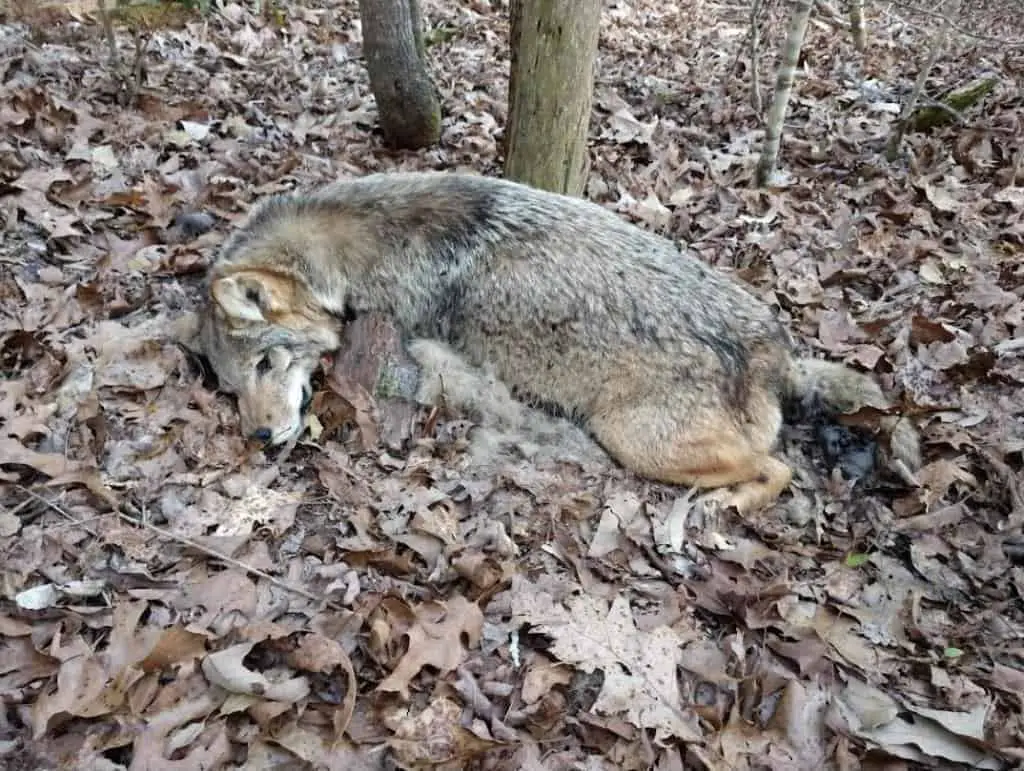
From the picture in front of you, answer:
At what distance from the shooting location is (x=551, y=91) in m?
5.88

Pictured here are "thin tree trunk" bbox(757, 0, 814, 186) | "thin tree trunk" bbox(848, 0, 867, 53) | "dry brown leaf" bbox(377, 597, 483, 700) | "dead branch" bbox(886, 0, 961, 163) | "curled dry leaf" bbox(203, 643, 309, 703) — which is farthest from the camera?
"thin tree trunk" bbox(848, 0, 867, 53)

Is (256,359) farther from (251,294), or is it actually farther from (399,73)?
(399,73)

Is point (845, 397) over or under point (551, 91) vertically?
under

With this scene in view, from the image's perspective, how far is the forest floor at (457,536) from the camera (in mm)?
3289

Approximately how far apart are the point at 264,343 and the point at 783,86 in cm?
527

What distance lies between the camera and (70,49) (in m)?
8.44

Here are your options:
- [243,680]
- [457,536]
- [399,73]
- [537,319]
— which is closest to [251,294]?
[537,319]

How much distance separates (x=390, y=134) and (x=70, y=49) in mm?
3733

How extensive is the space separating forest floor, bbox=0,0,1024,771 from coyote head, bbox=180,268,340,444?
198 mm

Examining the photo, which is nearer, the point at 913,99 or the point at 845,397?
the point at 845,397

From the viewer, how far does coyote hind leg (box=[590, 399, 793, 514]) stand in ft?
15.8

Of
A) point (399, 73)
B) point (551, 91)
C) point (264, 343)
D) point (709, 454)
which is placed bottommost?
point (709, 454)

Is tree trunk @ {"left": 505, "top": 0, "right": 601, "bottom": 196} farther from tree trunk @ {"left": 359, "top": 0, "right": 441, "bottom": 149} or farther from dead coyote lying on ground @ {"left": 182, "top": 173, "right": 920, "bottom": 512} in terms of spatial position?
tree trunk @ {"left": 359, "top": 0, "right": 441, "bottom": 149}

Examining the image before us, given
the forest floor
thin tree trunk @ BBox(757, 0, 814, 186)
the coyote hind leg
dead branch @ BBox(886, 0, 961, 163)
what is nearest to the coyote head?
the forest floor
